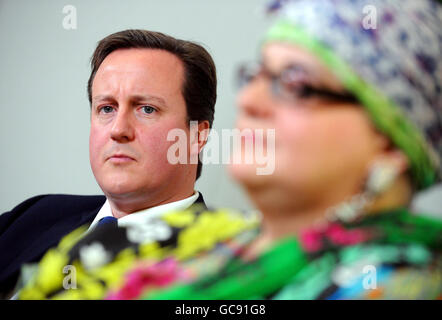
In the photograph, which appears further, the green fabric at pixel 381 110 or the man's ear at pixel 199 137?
the man's ear at pixel 199 137

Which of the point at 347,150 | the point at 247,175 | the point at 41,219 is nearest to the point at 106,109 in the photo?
the point at 41,219

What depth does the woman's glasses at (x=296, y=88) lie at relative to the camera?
3.57 ft

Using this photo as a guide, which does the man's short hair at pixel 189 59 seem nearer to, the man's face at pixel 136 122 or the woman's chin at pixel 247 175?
the man's face at pixel 136 122

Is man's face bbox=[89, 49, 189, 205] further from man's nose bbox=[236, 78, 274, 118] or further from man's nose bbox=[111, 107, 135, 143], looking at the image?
man's nose bbox=[236, 78, 274, 118]

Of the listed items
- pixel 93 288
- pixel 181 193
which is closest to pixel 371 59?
pixel 181 193

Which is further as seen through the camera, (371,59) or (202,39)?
(202,39)

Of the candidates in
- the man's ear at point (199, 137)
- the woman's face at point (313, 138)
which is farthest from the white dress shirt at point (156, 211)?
the woman's face at point (313, 138)

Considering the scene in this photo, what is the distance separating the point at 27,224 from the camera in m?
1.60

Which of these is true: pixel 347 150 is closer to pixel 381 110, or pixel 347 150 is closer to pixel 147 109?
pixel 381 110

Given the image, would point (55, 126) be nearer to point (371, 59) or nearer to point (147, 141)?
point (147, 141)

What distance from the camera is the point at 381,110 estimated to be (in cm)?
107

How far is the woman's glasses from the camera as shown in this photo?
3.57 ft
